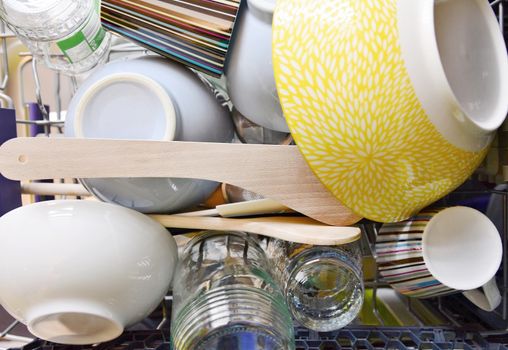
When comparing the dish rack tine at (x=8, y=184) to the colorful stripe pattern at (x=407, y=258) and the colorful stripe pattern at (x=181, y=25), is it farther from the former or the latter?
the colorful stripe pattern at (x=407, y=258)

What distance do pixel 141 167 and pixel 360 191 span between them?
208 millimetres

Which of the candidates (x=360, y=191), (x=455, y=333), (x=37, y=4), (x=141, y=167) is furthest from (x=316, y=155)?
(x=37, y=4)

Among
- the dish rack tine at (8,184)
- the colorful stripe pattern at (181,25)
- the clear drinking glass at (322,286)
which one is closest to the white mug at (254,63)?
the colorful stripe pattern at (181,25)

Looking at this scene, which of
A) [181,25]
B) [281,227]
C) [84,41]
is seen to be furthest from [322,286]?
[84,41]

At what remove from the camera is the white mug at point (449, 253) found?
0.43 metres

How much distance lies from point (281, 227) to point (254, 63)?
0.55 feet

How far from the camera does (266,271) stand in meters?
0.45

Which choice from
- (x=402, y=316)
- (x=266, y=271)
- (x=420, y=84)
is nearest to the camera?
(x=420, y=84)

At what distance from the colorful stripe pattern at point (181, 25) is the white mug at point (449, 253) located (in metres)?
0.27

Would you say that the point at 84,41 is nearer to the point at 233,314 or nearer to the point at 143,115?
the point at 143,115

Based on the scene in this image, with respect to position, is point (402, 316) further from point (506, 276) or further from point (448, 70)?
point (448, 70)

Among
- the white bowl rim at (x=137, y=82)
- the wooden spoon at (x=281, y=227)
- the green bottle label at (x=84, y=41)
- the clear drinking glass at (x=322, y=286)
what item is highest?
the green bottle label at (x=84, y=41)

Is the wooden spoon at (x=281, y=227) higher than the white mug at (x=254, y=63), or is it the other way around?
the white mug at (x=254, y=63)

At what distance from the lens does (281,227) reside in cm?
41
